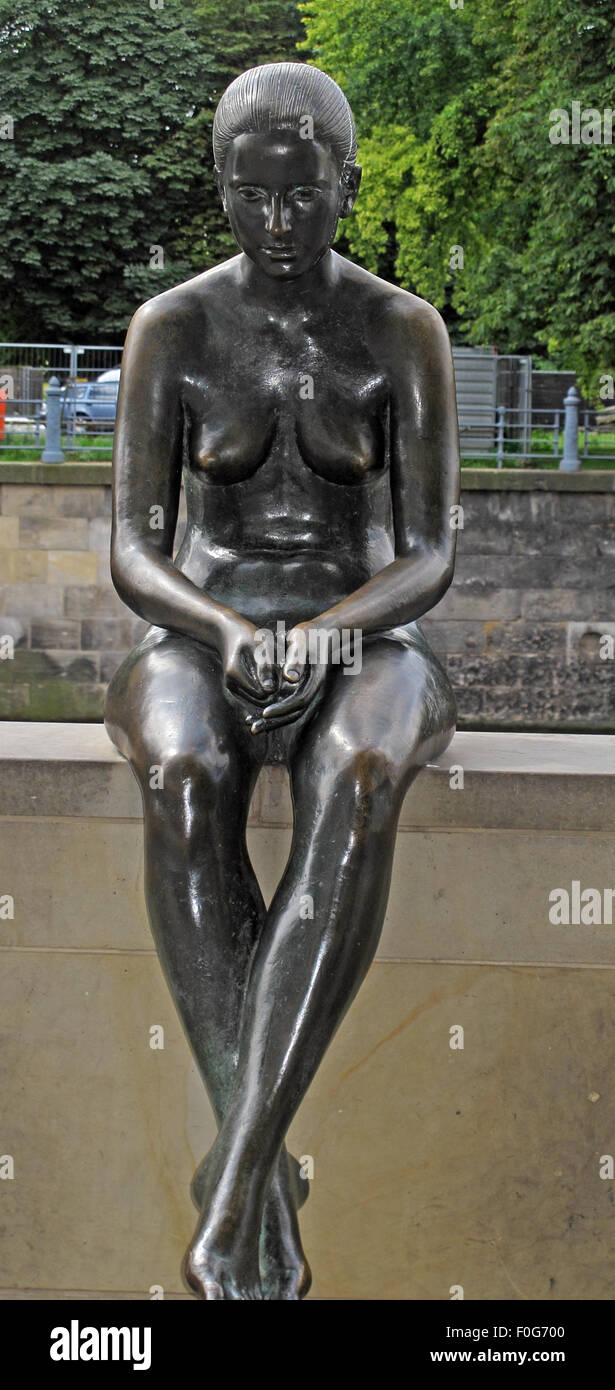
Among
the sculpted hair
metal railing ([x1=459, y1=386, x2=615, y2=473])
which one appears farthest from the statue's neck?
metal railing ([x1=459, y1=386, x2=615, y2=473])

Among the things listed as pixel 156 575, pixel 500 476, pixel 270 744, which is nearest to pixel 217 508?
pixel 156 575

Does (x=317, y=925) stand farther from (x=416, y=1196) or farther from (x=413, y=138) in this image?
(x=413, y=138)

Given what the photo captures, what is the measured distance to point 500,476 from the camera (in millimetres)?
18047

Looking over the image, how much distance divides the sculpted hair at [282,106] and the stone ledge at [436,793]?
1.30 metres

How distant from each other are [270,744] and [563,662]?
15.5 metres

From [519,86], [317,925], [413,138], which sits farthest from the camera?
[413,138]

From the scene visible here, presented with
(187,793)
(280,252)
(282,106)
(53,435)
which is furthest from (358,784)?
(53,435)

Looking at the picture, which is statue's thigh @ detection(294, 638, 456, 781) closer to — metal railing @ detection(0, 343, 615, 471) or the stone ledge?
the stone ledge

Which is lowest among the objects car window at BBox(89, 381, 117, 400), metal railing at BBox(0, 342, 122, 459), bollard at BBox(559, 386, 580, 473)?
bollard at BBox(559, 386, 580, 473)

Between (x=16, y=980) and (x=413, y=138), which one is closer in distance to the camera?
(x=16, y=980)

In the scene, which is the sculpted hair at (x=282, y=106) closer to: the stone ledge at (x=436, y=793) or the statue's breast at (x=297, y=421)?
the statue's breast at (x=297, y=421)

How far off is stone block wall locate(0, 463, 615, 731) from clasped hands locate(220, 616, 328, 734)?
1512 centimetres

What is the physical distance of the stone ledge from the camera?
356 centimetres

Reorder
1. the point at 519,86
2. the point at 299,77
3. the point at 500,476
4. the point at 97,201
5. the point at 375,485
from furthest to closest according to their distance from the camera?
the point at 97,201, the point at 519,86, the point at 500,476, the point at 375,485, the point at 299,77
